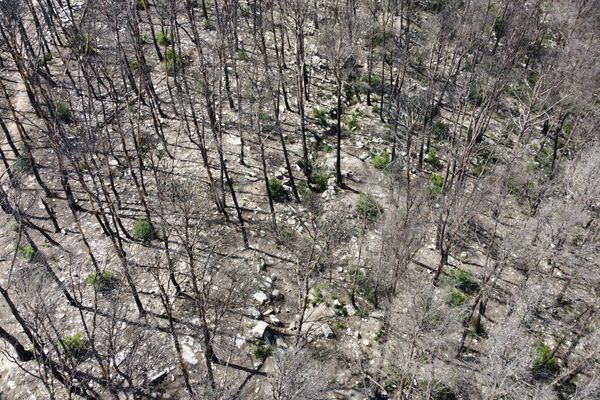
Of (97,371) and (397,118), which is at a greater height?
(397,118)

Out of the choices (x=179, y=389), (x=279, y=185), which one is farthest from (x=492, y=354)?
(x=279, y=185)

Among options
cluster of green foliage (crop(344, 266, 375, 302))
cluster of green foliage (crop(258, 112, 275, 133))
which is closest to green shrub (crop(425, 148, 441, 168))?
cluster of green foliage (crop(258, 112, 275, 133))

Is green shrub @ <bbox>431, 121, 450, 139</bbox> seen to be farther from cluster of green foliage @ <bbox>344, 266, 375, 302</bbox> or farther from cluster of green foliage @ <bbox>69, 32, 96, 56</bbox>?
cluster of green foliage @ <bbox>69, 32, 96, 56</bbox>

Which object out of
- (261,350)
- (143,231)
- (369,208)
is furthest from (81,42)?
(261,350)

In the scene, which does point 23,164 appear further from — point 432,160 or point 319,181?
point 432,160

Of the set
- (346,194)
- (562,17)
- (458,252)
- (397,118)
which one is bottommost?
(458,252)

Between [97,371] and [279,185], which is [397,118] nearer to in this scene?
[279,185]
